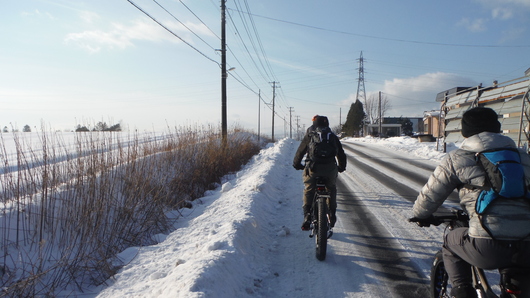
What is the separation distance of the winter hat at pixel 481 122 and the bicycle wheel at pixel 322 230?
2232 millimetres

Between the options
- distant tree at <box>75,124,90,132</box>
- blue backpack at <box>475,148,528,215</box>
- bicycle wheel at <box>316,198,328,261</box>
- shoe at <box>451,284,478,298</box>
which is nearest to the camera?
blue backpack at <box>475,148,528,215</box>

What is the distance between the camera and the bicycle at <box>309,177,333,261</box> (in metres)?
4.04

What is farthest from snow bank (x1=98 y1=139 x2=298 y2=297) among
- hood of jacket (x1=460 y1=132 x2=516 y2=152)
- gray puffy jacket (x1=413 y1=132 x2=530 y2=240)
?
hood of jacket (x1=460 y1=132 x2=516 y2=152)

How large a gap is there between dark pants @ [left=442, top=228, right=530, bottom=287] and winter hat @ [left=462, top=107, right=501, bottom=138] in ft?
2.24

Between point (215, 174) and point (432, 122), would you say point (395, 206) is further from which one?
point (432, 122)

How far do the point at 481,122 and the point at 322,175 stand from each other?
2505 mm

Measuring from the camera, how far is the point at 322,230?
159 inches

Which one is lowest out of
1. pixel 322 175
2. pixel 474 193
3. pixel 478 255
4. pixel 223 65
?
pixel 478 255

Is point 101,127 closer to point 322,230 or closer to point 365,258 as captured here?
point 322,230

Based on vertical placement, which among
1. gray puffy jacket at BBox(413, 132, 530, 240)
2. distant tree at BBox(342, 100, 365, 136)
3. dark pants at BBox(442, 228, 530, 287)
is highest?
distant tree at BBox(342, 100, 365, 136)

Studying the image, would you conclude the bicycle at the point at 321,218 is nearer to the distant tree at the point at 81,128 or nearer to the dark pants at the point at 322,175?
the dark pants at the point at 322,175

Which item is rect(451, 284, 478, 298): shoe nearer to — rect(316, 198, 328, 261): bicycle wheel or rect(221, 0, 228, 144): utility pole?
rect(316, 198, 328, 261): bicycle wheel

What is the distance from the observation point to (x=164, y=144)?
9180 mm

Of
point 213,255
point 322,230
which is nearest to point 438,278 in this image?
point 322,230
